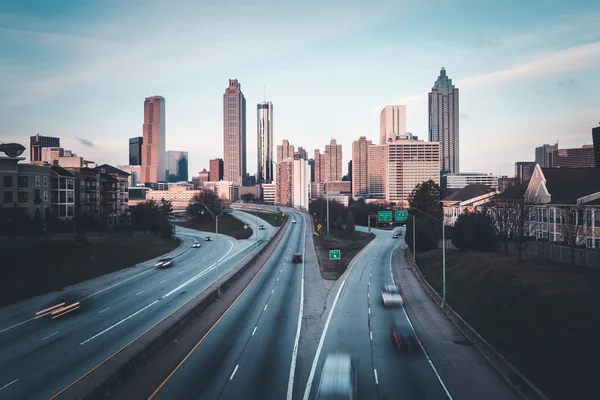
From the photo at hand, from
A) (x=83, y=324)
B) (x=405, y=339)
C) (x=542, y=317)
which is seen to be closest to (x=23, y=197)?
(x=83, y=324)

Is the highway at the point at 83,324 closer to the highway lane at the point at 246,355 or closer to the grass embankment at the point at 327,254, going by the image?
the highway lane at the point at 246,355

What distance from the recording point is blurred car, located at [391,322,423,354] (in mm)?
25547

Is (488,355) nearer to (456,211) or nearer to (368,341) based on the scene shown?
(368,341)

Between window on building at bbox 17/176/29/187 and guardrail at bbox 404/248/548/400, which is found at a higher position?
window on building at bbox 17/176/29/187

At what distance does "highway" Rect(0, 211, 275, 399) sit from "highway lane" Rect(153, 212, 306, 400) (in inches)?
189

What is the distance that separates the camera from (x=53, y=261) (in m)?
48.5

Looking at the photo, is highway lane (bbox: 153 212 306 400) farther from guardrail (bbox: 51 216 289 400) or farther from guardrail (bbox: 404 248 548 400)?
guardrail (bbox: 404 248 548 400)

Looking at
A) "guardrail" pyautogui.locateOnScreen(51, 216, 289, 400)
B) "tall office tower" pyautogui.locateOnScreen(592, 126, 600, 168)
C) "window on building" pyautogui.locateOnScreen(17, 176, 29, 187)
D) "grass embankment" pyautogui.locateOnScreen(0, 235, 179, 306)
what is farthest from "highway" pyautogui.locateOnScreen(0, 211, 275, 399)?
"tall office tower" pyautogui.locateOnScreen(592, 126, 600, 168)

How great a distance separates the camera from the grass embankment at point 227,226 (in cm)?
11343

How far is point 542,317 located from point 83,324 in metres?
29.6

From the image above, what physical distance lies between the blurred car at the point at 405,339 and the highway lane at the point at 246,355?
20.8 ft

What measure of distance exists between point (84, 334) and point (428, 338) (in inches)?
864

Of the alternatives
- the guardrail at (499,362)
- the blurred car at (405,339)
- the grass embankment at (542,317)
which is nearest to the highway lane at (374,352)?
the blurred car at (405,339)

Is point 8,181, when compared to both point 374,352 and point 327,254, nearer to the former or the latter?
point 327,254
